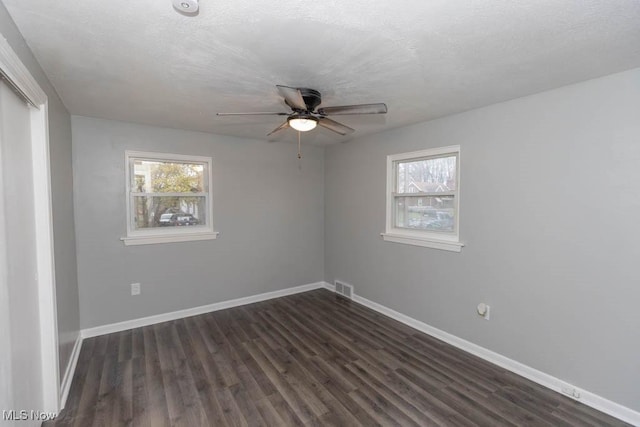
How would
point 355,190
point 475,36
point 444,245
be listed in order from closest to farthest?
point 475,36, point 444,245, point 355,190

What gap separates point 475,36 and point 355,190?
9.23ft

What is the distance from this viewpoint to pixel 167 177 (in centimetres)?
371

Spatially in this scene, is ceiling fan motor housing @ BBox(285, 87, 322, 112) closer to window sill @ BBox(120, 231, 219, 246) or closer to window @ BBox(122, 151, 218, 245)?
window @ BBox(122, 151, 218, 245)

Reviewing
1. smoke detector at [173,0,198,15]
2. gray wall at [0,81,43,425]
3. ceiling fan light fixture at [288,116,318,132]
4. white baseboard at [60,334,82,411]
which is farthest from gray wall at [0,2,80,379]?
ceiling fan light fixture at [288,116,318,132]

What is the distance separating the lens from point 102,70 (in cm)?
207

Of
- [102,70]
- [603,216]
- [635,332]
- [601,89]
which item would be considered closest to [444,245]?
[603,216]

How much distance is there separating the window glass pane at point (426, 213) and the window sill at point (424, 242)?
17cm

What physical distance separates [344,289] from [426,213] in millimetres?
1825

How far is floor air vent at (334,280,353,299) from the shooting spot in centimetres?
448

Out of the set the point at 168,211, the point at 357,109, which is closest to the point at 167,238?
the point at 168,211

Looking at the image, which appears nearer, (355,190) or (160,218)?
(160,218)

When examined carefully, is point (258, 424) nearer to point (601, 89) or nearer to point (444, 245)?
point (444, 245)

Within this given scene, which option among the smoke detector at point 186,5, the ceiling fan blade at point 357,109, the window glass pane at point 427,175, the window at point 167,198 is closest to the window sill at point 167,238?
the window at point 167,198

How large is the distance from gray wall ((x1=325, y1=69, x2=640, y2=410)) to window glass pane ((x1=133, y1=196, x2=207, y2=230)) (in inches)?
111
